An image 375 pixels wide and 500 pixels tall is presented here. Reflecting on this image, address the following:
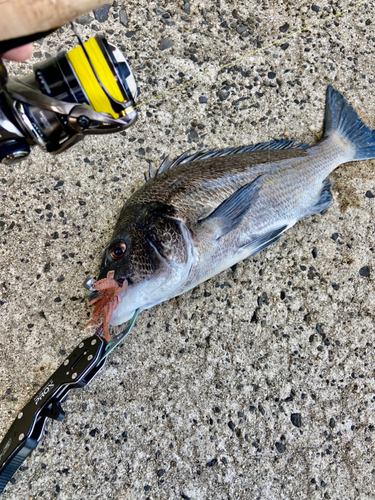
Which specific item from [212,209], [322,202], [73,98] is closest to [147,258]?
[212,209]

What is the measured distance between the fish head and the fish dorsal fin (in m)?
0.39

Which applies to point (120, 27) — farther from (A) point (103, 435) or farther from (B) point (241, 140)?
(A) point (103, 435)

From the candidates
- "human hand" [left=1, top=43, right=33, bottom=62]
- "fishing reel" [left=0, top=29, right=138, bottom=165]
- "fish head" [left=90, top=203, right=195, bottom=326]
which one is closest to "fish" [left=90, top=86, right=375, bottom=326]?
"fish head" [left=90, top=203, right=195, bottom=326]

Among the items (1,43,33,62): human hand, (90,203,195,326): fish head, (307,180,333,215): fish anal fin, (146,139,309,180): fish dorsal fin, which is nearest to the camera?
(1,43,33,62): human hand

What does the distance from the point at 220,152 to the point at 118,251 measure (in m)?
0.90

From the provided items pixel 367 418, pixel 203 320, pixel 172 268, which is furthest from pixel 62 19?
pixel 367 418

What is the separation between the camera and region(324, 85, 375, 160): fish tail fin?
7.75ft

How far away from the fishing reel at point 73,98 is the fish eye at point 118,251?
0.54 m

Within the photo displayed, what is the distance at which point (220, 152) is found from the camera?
2.18m

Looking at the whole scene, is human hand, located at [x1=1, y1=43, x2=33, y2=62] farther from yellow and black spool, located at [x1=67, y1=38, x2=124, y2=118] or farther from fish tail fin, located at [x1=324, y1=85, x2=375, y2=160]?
fish tail fin, located at [x1=324, y1=85, x2=375, y2=160]

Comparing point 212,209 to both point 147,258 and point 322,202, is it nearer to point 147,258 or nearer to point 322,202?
point 147,258

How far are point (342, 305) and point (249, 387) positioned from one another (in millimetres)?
761

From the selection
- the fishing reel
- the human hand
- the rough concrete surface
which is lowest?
the rough concrete surface

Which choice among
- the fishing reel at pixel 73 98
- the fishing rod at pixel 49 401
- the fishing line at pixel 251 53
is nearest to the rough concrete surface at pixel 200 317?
the fishing line at pixel 251 53
